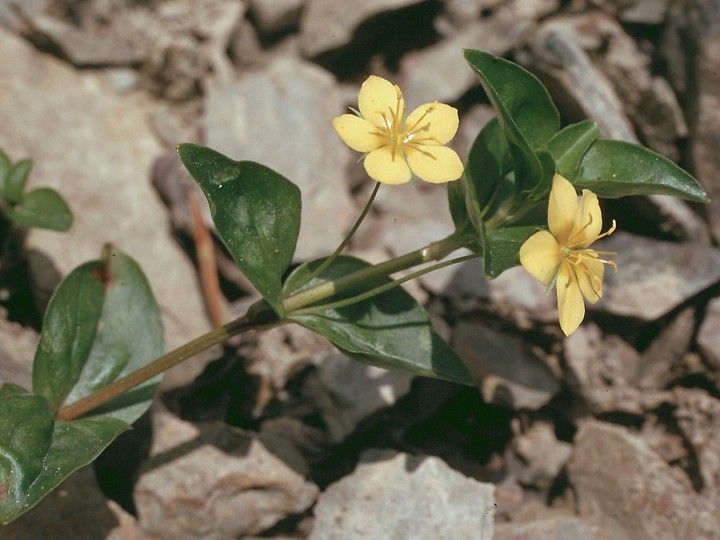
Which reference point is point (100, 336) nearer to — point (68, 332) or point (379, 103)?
point (68, 332)

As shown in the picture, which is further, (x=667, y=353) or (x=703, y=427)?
(x=667, y=353)

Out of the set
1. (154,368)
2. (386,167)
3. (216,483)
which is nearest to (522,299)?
(386,167)

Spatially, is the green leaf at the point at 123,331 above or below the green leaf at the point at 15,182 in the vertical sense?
below

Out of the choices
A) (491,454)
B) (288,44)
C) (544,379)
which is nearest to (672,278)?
(544,379)

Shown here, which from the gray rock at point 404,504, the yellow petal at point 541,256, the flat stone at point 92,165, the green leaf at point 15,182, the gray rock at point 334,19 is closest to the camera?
the yellow petal at point 541,256

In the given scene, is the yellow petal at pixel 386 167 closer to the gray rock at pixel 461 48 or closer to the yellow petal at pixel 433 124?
the yellow petal at pixel 433 124

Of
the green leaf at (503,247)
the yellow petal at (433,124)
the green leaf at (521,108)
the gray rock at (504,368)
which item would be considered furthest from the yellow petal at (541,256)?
the gray rock at (504,368)

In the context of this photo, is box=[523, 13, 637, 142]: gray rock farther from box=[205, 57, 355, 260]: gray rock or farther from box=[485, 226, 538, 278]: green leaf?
box=[485, 226, 538, 278]: green leaf
